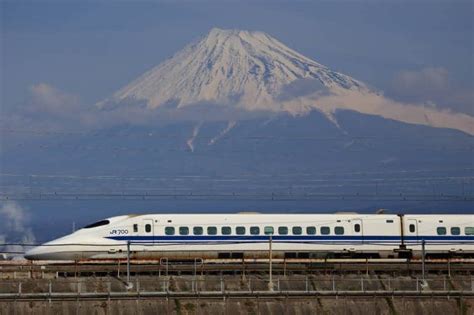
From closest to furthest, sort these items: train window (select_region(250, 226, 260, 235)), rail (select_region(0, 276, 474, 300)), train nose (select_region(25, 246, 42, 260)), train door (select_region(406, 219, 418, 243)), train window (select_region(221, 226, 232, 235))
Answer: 1. rail (select_region(0, 276, 474, 300))
2. train nose (select_region(25, 246, 42, 260))
3. train window (select_region(221, 226, 232, 235))
4. train window (select_region(250, 226, 260, 235))
5. train door (select_region(406, 219, 418, 243))

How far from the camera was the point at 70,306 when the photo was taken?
6675 cm

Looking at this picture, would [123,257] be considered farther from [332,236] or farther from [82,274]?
[332,236]

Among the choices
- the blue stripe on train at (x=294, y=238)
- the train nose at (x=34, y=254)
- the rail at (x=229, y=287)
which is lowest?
the rail at (x=229, y=287)

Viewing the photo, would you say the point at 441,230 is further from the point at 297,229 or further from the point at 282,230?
the point at 282,230

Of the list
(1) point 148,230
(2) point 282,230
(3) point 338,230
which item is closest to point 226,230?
(2) point 282,230

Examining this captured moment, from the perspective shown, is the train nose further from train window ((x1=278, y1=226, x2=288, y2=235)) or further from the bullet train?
train window ((x1=278, y1=226, x2=288, y2=235))

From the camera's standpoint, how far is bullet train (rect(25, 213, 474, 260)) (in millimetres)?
83188

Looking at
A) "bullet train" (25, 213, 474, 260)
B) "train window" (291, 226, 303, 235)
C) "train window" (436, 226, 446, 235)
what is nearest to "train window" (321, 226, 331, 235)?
"bullet train" (25, 213, 474, 260)

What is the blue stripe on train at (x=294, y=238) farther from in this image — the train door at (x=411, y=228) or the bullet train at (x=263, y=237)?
the train door at (x=411, y=228)

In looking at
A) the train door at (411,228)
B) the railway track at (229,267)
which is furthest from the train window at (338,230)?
the train door at (411,228)

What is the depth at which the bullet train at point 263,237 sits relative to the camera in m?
83.2

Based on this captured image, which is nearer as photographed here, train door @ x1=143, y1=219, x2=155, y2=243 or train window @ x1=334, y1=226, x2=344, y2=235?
train door @ x1=143, y1=219, x2=155, y2=243

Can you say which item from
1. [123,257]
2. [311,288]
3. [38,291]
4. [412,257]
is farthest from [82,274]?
[412,257]

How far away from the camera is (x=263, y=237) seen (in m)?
84.4
